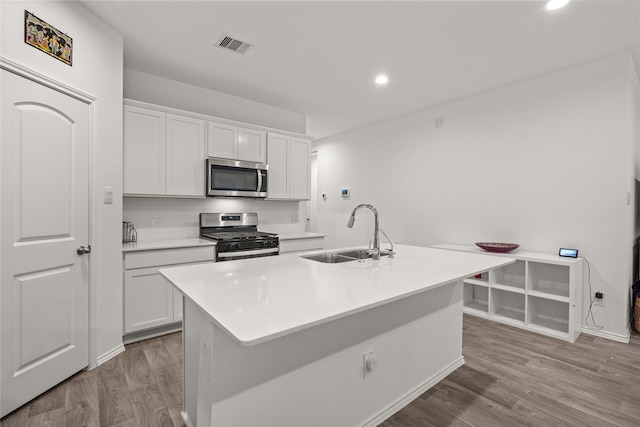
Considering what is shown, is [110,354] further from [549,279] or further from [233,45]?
[549,279]

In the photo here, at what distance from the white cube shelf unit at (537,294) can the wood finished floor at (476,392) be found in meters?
0.36

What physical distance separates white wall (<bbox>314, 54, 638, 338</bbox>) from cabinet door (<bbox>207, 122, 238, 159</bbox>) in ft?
8.50

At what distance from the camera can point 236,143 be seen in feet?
12.2

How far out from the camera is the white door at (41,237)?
1.83 meters

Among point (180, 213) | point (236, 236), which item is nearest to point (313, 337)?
point (236, 236)

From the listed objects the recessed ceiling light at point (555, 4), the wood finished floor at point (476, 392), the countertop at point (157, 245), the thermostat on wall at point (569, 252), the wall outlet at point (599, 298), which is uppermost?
the recessed ceiling light at point (555, 4)

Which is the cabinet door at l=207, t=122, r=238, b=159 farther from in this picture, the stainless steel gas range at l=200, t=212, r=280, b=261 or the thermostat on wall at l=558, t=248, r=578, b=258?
the thermostat on wall at l=558, t=248, r=578, b=258

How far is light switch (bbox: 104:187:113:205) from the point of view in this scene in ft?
8.14

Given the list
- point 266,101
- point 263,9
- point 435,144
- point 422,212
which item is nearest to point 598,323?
point 422,212

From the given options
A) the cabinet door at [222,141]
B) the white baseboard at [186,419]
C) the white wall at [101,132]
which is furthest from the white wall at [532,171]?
the white wall at [101,132]

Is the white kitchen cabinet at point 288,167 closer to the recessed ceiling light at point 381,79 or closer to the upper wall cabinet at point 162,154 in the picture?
the upper wall cabinet at point 162,154

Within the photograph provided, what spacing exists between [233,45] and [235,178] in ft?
4.66

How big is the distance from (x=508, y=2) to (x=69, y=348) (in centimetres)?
397

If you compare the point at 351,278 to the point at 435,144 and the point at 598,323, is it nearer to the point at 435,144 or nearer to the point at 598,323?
the point at 598,323
